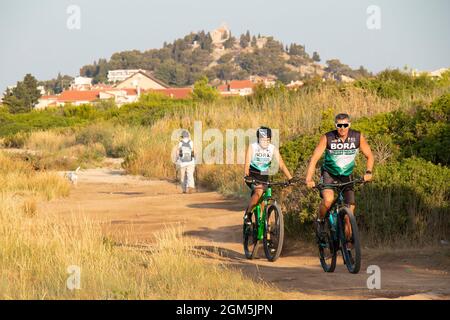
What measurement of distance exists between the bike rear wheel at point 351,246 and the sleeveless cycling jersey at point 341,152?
20.0 inches

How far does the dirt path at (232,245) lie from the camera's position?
33.7 feet

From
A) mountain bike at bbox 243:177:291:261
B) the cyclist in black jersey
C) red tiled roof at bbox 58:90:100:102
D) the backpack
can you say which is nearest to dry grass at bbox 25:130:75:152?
the backpack

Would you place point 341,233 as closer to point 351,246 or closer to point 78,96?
point 351,246

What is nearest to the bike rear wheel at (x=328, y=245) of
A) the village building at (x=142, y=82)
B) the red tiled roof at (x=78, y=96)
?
the red tiled roof at (x=78, y=96)

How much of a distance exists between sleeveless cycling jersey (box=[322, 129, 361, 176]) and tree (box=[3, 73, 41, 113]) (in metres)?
79.7

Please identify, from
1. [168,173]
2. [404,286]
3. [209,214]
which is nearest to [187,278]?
[404,286]

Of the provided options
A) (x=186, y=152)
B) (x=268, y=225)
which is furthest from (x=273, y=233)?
(x=186, y=152)

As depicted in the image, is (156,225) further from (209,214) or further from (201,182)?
(201,182)

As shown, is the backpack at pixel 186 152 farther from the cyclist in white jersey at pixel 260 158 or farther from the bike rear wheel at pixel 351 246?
the bike rear wheel at pixel 351 246

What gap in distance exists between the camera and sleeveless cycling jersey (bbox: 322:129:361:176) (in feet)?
35.9

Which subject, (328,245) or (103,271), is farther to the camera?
(328,245)

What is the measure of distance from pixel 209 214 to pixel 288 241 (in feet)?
12.8

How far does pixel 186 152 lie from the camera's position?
75.2 ft

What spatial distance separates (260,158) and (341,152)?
186 cm
